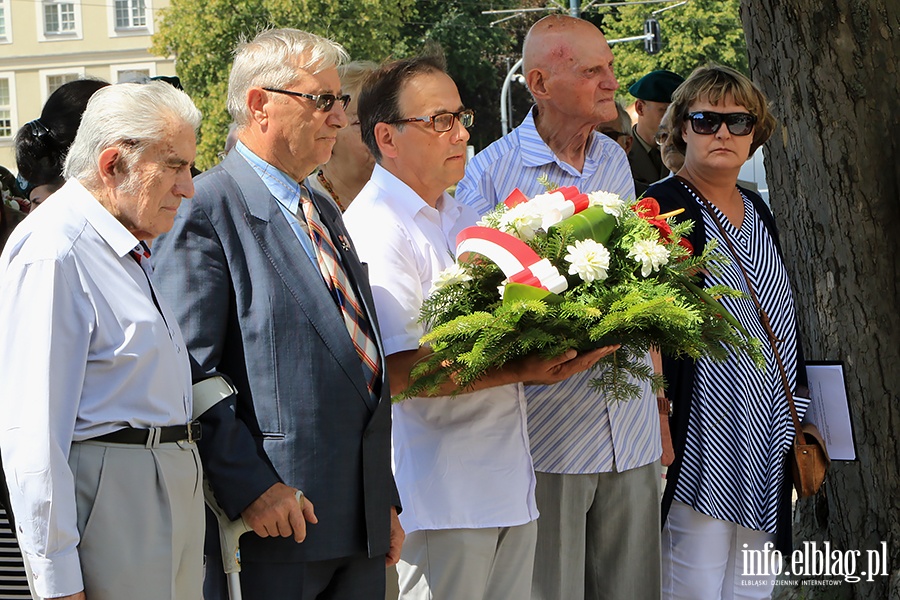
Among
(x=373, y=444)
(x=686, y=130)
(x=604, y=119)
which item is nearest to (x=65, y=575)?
(x=373, y=444)

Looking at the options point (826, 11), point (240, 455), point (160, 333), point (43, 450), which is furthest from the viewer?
point (826, 11)

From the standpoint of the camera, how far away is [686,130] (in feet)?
14.3

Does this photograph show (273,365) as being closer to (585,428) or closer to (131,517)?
(131,517)

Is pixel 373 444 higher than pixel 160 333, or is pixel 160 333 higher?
pixel 160 333

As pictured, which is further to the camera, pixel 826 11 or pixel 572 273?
pixel 826 11

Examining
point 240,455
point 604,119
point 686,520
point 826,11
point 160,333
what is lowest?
point 686,520

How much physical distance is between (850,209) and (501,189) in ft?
5.99

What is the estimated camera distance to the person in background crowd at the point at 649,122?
273 inches

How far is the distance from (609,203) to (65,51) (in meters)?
51.7

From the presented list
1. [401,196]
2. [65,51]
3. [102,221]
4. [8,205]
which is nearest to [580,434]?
[401,196]

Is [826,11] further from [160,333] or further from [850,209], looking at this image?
[160,333]

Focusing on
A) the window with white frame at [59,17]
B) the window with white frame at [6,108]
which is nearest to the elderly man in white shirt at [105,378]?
the window with white frame at [6,108]

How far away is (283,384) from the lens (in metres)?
2.86

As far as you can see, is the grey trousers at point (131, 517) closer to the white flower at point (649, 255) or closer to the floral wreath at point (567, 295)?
the floral wreath at point (567, 295)
